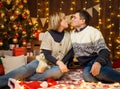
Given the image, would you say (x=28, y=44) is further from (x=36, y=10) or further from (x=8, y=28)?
(x=36, y=10)

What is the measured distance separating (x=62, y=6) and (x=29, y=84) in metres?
3.19

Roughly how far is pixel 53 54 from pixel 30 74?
0.37 m

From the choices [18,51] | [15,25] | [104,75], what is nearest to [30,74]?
[104,75]

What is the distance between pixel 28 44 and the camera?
5.17 metres

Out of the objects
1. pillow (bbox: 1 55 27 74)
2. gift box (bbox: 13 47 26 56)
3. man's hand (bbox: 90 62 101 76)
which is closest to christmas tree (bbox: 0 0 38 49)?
gift box (bbox: 13 47 26 56)

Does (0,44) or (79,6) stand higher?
(79,6)

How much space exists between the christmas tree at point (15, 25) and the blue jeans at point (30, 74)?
174 cm

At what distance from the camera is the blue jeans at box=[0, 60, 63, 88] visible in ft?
10.5

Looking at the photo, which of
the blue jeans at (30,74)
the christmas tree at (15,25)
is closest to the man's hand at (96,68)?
the blue jeans at (30,74)

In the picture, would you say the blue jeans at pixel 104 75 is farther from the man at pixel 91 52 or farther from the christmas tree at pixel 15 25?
the christmas tree at pixel 15 25

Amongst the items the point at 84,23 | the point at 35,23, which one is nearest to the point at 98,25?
the point at 35,23

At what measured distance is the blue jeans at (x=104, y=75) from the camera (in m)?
2.98

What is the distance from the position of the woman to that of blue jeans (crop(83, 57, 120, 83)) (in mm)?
272

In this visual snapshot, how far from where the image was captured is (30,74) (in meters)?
3.29
